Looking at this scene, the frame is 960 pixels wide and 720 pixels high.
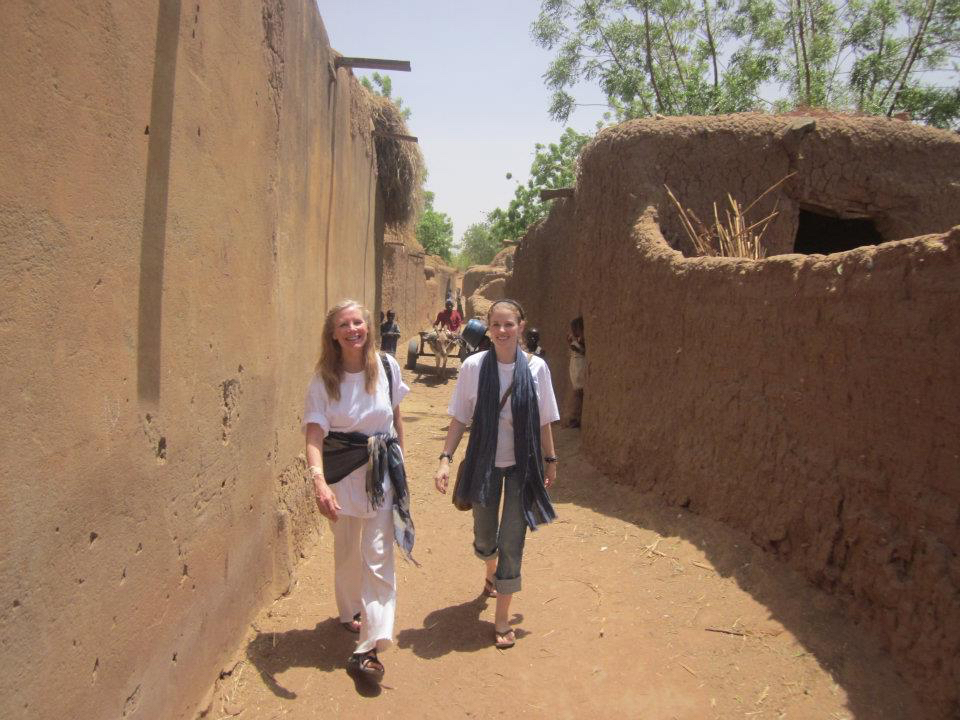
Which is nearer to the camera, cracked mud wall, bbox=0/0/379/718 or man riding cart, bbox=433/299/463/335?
cracked mud wall, bbox=0/0/379/718

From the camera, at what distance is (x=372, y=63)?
648cm

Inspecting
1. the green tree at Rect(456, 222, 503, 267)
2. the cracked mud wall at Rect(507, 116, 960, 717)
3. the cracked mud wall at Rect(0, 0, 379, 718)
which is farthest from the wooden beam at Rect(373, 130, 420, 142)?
the green tree at Rect(456, 222, 503, 267)

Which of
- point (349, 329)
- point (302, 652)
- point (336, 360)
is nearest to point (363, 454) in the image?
point (336, 360)

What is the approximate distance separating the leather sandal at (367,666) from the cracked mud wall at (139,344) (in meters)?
0.58

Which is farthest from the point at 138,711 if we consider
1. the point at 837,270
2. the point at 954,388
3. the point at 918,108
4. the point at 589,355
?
the point at 918,108

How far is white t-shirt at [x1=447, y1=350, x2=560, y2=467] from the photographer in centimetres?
383

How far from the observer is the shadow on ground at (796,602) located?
3.19m

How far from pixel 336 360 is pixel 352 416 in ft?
0.88

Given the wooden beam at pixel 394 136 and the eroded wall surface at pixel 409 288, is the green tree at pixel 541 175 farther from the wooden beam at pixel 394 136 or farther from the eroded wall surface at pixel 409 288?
the wooden beam at pixel 394 136

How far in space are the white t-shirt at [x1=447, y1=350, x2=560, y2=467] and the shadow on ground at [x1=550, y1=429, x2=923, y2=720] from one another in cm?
154

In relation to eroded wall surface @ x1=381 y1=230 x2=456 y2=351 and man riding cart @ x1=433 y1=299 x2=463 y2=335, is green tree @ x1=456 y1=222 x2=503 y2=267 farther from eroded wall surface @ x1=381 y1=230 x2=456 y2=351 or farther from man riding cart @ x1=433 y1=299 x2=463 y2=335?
man riding cart @ x1=433 y1=299 x2=463 y2=335

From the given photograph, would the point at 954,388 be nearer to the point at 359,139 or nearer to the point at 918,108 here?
the point at 359,139

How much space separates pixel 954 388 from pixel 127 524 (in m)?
3.12

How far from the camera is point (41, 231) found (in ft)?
6.19
